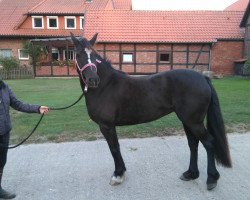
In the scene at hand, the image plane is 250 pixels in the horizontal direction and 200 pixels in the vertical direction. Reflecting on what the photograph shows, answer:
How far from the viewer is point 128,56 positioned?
2312cm

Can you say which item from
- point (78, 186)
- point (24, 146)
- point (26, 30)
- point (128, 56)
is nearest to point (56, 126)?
point (24, 146)

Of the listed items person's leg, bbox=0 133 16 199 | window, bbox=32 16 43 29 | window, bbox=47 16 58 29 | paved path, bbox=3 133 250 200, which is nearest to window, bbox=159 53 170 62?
window, bbox=47 16 58 29

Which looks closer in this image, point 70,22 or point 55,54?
point 70,22

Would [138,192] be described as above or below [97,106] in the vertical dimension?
below

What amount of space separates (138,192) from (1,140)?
72.1 inches

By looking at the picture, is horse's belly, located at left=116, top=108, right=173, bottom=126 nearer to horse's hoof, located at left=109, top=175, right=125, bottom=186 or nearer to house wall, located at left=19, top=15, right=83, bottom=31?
horse's hoof, located at left=109, top=175, right=125, bottom=186

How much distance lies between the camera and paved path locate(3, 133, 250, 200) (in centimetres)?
352

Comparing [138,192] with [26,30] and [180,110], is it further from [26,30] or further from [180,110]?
[26,30]

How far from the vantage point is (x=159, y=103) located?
149 inches

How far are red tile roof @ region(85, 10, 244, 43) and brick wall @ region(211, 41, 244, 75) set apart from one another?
0.59 meters

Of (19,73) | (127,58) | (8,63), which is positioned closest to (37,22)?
(8,63)

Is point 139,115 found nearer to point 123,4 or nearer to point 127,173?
point 127,173

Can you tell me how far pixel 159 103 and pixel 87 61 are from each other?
1.12m

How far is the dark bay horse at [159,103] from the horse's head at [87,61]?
53 mm
